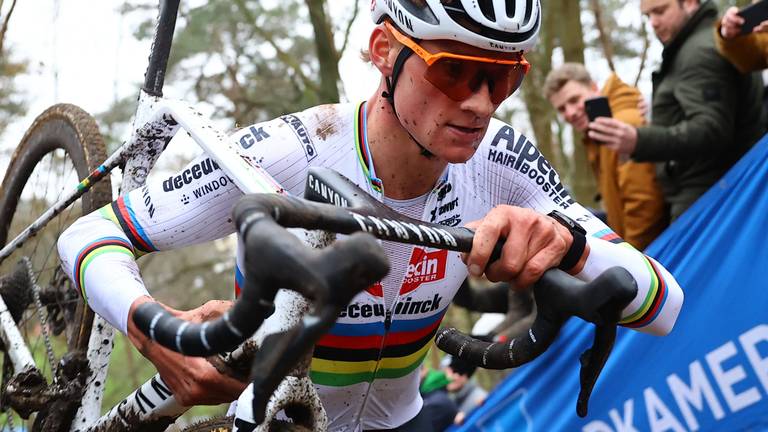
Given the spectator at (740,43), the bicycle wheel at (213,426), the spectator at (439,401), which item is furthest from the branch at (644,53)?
the bicycle wheel at (213,426)

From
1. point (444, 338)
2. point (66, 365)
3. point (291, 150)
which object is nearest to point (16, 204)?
point (66, 365)

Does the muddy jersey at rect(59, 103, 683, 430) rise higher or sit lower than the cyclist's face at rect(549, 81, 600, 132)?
higher

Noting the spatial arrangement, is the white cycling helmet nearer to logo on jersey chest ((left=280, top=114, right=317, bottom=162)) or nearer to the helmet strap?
the helmet strap

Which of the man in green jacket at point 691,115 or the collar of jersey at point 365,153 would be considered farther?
the man in green jacket at point 691,115

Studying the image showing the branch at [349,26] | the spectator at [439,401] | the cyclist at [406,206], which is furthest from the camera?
the branch at [349,26]

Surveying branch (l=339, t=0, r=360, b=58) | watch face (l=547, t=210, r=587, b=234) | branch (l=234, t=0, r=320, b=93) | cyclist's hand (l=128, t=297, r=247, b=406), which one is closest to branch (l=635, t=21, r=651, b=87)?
branch (l=339, t=0, r=360, b=58)

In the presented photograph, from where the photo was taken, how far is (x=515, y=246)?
195cm

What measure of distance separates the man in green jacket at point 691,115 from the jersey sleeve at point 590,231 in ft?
6.30

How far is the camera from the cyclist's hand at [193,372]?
2.03 metres

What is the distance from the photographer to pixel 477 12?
2.31 m

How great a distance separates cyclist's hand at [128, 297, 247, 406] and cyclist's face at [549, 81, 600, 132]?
3.58m

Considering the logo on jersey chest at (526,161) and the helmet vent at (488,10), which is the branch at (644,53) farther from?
the helmet vent at (488,10)

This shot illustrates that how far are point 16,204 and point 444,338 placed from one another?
2.90 metres

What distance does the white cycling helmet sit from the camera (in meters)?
2.31
